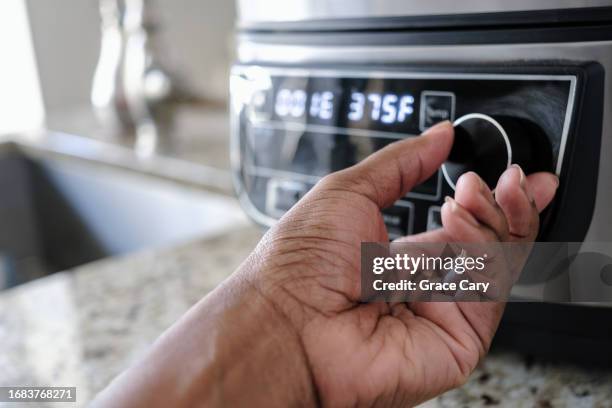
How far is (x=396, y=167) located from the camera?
0.36m

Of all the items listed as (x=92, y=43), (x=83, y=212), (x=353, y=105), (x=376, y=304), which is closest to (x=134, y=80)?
(x=83, y=212)

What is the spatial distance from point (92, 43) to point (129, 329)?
1395 mm

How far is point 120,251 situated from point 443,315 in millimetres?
970

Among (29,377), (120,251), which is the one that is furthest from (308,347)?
(120,251)

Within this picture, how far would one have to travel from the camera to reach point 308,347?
1.04 feet

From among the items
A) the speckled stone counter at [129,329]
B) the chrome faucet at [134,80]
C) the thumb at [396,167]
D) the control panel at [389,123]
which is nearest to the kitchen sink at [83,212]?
the chrome faucet at [134,80]

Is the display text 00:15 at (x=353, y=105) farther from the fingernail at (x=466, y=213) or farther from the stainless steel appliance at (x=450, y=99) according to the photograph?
the fingernail at (x=466, y=213)

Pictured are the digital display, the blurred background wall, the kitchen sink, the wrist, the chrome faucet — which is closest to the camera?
the wrist

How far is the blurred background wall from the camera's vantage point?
1357 millimetres

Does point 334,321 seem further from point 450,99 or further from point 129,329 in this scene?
point 129,329

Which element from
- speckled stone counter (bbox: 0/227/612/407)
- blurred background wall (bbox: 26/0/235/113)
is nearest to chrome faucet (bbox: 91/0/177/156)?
blurred background wall (bbox: 26/0/235/113)

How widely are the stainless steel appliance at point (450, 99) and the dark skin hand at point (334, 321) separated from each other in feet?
0.09

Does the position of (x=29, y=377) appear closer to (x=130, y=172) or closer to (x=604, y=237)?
(x=604, y=237)

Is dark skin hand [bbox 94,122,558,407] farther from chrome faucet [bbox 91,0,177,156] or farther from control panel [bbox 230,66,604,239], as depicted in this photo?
chrome faucet [bbox 91,0,177,156]
